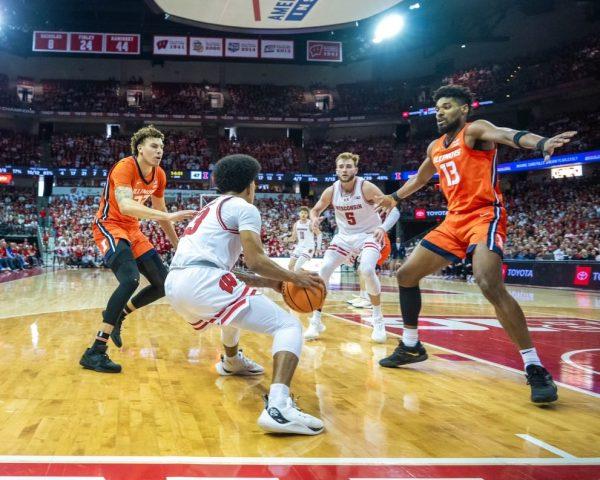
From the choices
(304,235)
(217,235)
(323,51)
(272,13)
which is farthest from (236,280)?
(323,51)

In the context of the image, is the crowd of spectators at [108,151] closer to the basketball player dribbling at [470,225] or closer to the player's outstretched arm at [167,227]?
the player's outstretched arm at [167,227]

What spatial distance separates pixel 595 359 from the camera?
501 centimetres

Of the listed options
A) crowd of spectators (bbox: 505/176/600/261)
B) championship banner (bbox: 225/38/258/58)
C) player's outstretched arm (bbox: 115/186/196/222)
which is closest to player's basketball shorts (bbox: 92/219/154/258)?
player's outstretched arm (bbox: 115/186/196/222)

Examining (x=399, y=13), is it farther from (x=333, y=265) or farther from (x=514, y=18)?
(x=333, y=265)

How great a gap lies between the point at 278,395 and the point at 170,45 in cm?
3051

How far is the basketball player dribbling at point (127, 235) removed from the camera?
4375 mm

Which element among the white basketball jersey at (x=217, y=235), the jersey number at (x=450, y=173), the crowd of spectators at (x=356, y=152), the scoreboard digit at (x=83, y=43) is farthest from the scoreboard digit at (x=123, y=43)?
the white basketball jersey at (x=217, y=235)

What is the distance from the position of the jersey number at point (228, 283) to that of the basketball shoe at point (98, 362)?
1.70 meters

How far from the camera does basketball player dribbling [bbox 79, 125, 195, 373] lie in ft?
14.4

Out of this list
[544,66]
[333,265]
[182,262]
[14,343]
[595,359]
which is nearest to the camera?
[182,262]

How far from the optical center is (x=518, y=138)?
143 inches

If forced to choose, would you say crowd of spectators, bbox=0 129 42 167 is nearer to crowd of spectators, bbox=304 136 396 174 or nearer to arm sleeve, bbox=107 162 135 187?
crowd of spectators, bbox=304 136 396 174

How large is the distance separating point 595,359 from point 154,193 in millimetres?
4549

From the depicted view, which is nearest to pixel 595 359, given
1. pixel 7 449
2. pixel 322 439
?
pixel 322 439
